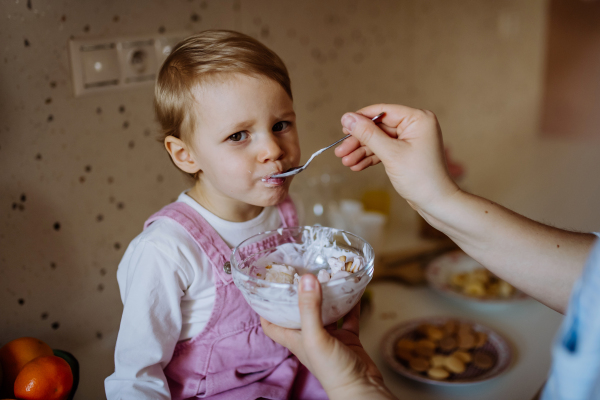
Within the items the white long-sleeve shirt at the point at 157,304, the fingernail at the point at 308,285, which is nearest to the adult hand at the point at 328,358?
the fingernail at the point at 308,285

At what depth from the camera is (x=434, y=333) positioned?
1.12 metres

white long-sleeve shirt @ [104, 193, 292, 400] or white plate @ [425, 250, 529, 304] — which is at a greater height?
white long-sleeve shirt @ [104, 193, 292, 400]

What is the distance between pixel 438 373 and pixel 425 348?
87 mm

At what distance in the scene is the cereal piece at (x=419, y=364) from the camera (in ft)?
3.35

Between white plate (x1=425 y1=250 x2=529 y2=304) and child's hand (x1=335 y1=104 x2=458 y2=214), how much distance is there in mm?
608

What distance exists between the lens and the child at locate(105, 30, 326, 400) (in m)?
0.78

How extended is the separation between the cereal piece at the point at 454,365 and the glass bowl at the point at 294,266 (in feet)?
1.35

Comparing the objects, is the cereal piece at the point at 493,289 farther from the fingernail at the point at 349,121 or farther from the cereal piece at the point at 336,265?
the fingernail at the point at 349,121

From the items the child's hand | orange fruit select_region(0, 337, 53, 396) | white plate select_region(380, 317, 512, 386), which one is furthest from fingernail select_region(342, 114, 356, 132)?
orange fruit select_region(0, 337, 53, 396)

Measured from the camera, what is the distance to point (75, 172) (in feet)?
3.39

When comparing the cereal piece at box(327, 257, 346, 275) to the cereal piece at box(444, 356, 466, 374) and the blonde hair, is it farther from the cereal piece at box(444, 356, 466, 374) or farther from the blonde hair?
the cereal piece at box(444, 356, 466, 374)

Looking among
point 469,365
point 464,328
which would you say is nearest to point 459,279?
point 464,328

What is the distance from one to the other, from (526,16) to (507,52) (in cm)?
17

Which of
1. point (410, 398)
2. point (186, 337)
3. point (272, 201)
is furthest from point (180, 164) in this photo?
point (410, 398)
